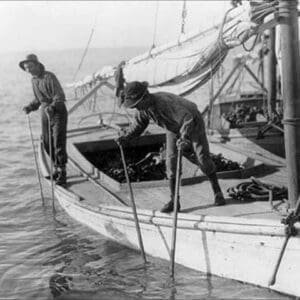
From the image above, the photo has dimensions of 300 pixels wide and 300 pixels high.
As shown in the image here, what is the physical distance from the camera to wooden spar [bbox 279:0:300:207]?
5.30 metres

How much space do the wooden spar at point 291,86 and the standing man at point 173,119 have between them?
1.16m

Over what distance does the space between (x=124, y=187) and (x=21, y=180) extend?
5.54 m

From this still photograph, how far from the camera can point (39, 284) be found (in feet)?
21.0

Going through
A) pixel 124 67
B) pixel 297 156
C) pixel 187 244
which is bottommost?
pixel 187 244

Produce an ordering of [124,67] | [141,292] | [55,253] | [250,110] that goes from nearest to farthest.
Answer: [141,292]
[55,253]
[124,67]
[250,110]

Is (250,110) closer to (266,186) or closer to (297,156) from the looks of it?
(266,186)

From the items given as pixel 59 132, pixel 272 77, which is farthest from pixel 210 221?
pixel 272 77

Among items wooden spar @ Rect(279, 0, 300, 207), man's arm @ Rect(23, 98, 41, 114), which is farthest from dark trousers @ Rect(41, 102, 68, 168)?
wooden spar @ Rect(279, 0, 300, 207)

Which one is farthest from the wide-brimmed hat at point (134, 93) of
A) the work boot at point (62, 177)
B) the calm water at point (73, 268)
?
the work boot at point (62, 177)

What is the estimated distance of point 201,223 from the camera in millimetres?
5754

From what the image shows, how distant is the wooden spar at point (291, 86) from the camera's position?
17.4 feet

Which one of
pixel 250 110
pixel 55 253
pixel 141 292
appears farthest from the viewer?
pixel 250 110

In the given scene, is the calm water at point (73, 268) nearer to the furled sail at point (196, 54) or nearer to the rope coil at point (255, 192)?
the rope coil at point (255, 192)

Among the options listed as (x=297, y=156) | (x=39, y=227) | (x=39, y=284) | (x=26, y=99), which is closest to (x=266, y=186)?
(x=297, y=156)
